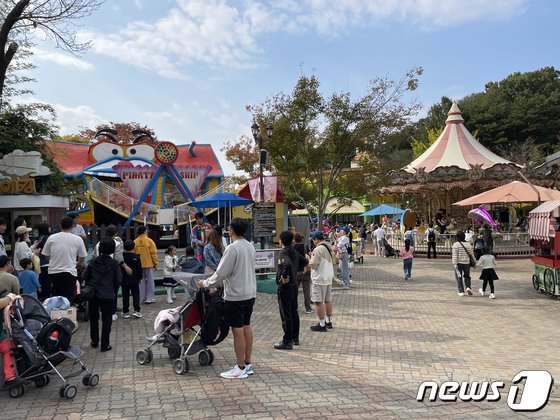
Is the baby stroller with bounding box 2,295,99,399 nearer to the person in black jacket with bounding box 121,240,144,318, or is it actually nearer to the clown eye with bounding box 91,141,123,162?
the person in black jacket with bounding box 121,240,144,318

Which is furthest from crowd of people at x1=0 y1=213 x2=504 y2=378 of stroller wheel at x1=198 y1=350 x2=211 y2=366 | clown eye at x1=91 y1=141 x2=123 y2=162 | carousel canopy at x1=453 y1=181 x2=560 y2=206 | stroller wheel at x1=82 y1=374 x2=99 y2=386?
clown eye at x1=91 y1=141 x2=123 y2=162

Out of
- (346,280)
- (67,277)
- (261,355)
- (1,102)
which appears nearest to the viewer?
(261,355)

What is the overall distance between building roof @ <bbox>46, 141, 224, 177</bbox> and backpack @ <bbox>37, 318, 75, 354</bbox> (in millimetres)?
18621

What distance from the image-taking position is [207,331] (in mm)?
5414

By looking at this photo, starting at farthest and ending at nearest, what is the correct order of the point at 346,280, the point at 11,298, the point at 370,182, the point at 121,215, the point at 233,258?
the point at 121,215
the point at 370,182
the point at 346,280
the point at 233,258
the point at 11,298

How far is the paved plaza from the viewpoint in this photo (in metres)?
4.50

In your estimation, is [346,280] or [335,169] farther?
[335,169]

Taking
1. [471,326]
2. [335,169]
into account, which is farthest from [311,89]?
[471,326]

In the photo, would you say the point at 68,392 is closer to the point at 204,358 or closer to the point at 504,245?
the point at 204,358

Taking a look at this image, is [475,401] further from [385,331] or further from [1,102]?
[1,102]

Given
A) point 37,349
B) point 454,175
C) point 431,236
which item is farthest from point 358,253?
point 37,349

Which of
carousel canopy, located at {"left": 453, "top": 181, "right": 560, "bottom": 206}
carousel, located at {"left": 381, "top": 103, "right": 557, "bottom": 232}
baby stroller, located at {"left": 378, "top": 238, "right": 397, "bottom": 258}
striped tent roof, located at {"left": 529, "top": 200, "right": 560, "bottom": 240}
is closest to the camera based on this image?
striped tent roof, located at {"left": 529, "top": 200, "right": 560, "bottom": 240}

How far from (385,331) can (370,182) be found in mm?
11832

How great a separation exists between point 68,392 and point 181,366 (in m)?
1.20
